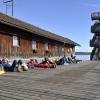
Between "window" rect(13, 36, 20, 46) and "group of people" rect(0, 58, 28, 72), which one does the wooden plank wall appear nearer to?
"window" rect(13, 36, 20, 46)

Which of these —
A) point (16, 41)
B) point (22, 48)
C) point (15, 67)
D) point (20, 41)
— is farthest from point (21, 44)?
point (15, 67)

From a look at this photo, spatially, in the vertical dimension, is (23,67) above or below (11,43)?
below

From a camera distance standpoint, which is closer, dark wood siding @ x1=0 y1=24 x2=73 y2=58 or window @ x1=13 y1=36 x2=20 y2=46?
dark wood siding @ x1=0 y1=24 x2=73 y2=58

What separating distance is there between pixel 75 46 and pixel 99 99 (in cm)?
4777

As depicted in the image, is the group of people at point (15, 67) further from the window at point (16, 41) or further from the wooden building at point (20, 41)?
the window at point (16, 41)

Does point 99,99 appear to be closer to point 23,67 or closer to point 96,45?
point 23,67

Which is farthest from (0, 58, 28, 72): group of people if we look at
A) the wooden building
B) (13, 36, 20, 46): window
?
(13, 36, 20, 46): window

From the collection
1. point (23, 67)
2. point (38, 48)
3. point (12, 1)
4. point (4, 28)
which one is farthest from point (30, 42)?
point (12, 1)

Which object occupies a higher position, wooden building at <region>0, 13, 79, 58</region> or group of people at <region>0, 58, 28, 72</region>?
wooden building at <region>0, 13, 79, 58</region>

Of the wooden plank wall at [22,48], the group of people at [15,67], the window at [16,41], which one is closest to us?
the group of people at [15,67]

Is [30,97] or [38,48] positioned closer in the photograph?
[30,97]

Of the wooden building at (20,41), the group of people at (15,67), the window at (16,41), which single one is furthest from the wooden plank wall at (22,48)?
the group of people at (15,67)

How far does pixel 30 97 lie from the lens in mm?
10148

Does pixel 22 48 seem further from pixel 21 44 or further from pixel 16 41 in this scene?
pixel 16 41
